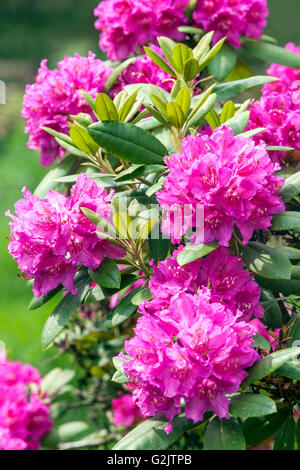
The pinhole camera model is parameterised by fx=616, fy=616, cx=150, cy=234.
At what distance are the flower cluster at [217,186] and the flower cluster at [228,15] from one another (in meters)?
0.66

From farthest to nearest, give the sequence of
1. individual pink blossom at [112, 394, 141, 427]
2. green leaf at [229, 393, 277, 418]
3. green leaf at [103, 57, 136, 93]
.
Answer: individual pink blossom at [112, 394, 141, 427], green leaf at [103, 57, 136, 93], green leaf at [229, 393, 277, 418]

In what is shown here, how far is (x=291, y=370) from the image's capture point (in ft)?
3.09

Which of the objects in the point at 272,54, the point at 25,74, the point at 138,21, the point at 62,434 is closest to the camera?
the point at 138,21

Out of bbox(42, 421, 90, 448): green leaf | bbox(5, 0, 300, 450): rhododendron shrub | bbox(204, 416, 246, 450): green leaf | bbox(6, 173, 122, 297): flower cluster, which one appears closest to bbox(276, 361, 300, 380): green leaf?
bbox(5, 0, 300, 450): rhododendron shrub

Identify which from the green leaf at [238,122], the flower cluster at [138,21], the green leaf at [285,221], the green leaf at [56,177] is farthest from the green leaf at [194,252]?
the flower cluster at [138,21]

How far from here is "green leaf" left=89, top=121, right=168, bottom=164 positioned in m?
1.04

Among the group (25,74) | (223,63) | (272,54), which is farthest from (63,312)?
(25,74)

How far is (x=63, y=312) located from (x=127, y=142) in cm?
34

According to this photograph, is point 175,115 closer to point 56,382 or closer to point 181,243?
point 181,243

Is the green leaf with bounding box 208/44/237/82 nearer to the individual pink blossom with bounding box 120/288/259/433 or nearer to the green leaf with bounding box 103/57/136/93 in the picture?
the green leaf with bounding box 103/57/136/93

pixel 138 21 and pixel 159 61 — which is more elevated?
pixel 138 21

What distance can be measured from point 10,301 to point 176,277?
8.24ft

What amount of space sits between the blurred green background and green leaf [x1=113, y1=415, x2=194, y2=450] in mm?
978

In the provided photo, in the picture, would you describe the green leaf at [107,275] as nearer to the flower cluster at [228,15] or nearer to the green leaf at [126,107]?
the green leaf at [126,107]
